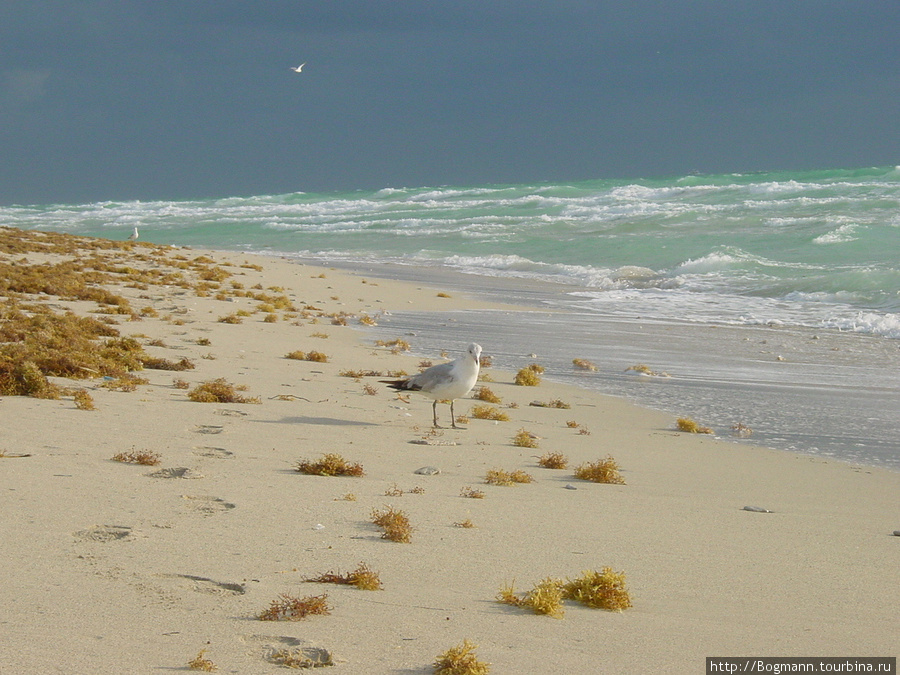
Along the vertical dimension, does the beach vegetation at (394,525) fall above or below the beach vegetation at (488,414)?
above

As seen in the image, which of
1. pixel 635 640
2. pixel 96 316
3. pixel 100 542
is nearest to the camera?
pixel 635 640

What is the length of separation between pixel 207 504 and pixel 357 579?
1423 mm

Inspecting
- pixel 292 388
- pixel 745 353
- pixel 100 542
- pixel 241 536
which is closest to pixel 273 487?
pixel 241 536

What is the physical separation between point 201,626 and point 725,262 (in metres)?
24.9

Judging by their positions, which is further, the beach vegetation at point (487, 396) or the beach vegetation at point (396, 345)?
the beach vegetation at point (396, 345)

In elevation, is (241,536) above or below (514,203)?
below

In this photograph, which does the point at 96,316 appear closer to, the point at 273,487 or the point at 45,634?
the point at 273,487

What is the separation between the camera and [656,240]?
33000 millimetres

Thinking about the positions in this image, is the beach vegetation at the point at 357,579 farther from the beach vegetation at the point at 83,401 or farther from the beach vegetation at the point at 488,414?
the beach vegetation at the point at 488,414

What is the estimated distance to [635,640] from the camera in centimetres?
359

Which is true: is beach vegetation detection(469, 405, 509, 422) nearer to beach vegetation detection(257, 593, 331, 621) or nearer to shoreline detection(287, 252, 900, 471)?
shoreline detection(287, 252, 900, 471)

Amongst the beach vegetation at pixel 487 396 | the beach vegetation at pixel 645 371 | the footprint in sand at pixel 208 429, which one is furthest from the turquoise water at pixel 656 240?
the footprint in sand at pixel 208 429

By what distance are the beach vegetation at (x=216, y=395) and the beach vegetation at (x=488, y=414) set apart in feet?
6.80

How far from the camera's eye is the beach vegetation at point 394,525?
4.59 meters
